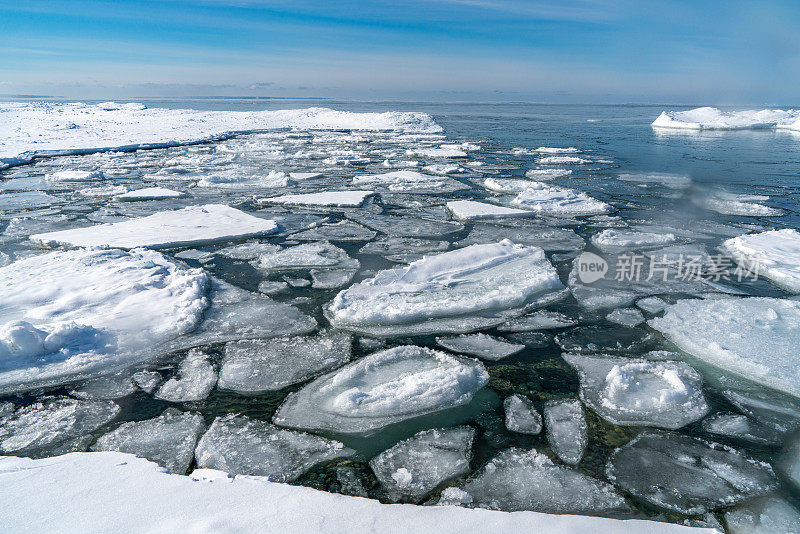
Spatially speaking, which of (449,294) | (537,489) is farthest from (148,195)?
(537,489)

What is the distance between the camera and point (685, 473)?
216cm

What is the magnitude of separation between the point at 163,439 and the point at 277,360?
88cm

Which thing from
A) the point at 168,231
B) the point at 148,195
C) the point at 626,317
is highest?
the point at 148,195

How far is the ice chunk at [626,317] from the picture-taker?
368 cm

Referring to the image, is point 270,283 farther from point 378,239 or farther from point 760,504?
point 760,504

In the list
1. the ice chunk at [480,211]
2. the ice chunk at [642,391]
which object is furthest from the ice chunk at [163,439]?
the ice chunk at [480,211]

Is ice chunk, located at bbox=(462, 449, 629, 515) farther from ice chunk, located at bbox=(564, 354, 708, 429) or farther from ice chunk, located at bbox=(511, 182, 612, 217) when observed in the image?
ice chunk, located at bbox=(511, 182, 612, 217)

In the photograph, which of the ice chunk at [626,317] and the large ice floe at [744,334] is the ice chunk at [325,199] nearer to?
the ice chunk at [626,317]

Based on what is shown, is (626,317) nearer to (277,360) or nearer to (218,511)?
(277,360)

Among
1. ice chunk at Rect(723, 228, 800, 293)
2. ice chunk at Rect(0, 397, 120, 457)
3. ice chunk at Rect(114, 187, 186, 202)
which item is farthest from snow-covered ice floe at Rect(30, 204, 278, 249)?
ice chunk at Rect(723, 228, 800, 293)

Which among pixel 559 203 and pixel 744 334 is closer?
pixel 744 334

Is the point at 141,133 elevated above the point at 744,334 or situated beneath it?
elevated above

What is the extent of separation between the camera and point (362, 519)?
5.83 ft

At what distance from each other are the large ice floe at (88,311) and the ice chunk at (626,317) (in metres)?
3.34
